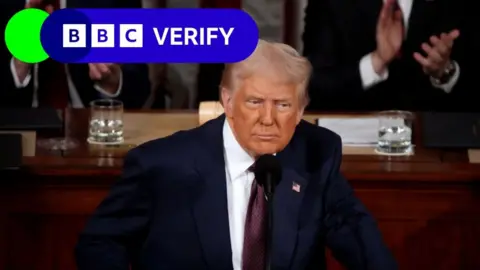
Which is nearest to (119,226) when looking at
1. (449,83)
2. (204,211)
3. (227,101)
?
(204,211)

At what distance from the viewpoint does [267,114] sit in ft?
5.96

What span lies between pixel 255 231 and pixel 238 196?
7cm

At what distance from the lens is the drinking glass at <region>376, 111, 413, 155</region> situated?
2.51m

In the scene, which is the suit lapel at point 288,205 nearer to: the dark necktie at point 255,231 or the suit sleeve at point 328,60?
the dark necktie at point 255,231

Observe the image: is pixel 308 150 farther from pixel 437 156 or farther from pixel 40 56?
pixel 40 56

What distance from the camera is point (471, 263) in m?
2.45

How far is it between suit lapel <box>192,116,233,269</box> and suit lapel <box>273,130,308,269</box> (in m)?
0.08

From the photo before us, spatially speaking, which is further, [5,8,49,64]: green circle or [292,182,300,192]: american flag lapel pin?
[5,8,49,64]: green circle

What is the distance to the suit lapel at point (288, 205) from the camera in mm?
1817

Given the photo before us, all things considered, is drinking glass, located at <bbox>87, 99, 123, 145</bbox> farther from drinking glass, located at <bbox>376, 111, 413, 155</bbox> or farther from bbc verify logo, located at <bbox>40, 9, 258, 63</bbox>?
drinking glass, located at <bbox>376, 111, 413, 155</bbox>

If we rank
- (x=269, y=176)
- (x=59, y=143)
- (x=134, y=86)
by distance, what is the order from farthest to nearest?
1. (x=134, y=86)
2. (x=59, y=143)
3. (x=269, y=176)

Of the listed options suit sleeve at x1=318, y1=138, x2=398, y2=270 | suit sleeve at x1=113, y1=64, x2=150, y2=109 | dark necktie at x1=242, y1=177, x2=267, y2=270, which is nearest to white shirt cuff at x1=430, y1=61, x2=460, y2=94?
suit sleeve at x1=113, y1=64, x2=150, y2=109

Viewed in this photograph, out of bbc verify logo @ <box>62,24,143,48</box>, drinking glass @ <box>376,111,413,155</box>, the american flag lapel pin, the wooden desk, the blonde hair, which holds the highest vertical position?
bbc verify logo @ <box>62,24,143,48</box>

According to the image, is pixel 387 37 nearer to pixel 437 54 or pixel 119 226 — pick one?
pixel 437 54
